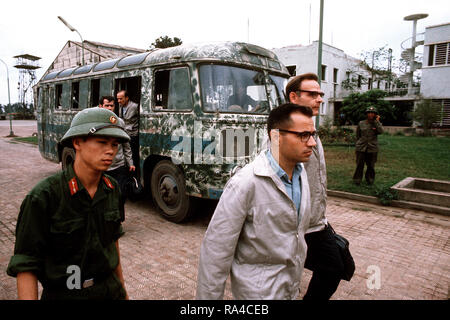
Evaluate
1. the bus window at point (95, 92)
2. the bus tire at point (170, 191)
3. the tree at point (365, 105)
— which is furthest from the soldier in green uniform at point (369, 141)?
the tree at point (365, 105)

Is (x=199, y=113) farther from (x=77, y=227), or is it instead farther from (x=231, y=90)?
(x=77, y=227)

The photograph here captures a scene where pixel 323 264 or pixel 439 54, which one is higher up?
pixel 439 54

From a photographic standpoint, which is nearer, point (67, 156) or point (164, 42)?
point (67, 156)

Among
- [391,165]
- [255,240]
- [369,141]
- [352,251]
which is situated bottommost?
[352,251]

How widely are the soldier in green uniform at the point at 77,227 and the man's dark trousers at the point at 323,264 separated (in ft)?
5.21

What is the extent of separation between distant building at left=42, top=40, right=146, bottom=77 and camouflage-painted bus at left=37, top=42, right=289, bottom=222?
695 inches

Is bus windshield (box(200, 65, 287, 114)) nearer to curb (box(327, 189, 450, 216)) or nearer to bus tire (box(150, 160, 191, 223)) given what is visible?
A: bus tire (box(150, 160, 191, 223))

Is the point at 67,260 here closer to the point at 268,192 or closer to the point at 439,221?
the point at 268,192

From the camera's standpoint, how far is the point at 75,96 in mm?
9141

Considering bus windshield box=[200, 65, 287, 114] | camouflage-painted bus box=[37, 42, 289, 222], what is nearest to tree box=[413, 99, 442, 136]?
camouflage-painted bus box=[37, 42, 289, 222]

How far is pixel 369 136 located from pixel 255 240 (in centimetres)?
773

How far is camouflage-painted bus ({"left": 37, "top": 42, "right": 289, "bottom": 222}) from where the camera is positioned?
211 inches

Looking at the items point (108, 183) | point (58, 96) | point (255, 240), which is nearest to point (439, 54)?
point (58, 96)

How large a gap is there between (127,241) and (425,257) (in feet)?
15.1
